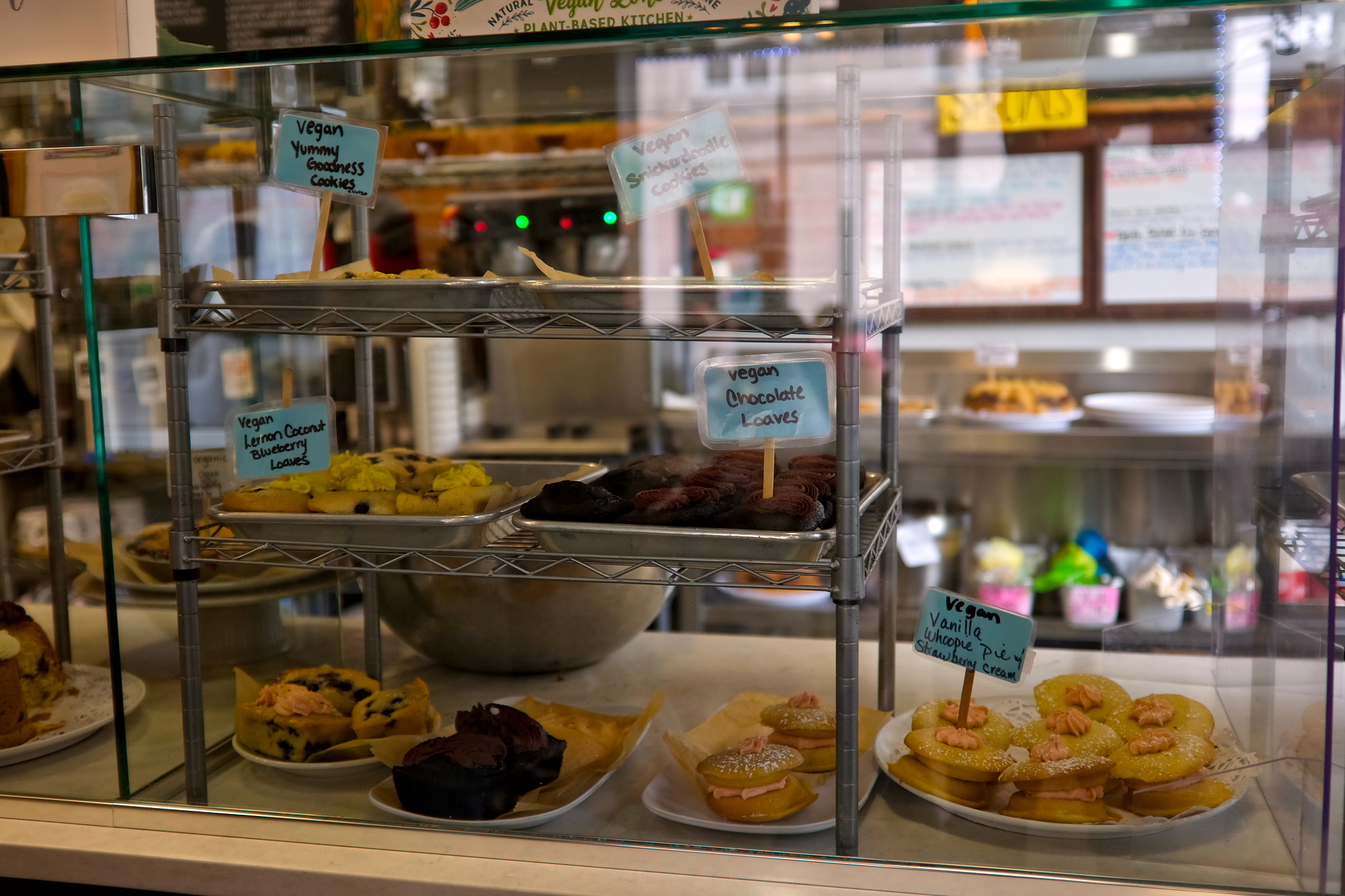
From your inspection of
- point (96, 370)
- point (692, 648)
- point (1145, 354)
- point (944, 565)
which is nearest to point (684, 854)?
point (692, 648)

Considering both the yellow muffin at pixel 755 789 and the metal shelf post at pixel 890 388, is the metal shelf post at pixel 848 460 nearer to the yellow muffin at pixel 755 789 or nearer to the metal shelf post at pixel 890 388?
the yellow muffin at pixel 755 789

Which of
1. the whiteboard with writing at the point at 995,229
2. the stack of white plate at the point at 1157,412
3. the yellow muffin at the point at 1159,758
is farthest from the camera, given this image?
the whiteboard with writing at the point at 995,229

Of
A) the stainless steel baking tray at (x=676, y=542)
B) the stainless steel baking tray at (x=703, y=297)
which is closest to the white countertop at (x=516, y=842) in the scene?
the stainless steel baking tray at (x=676, y=542)

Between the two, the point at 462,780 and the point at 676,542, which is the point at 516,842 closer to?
the point at 462,780

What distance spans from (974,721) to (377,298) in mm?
803

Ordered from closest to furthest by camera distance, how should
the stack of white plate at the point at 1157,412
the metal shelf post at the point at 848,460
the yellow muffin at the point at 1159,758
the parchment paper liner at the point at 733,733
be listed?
the metal shelf post at the point at 848,460
the yellow muffin at the point at 1159,758
the parchment paper liner at the point at 733,733
the stack of white plate at the point at 1157,412

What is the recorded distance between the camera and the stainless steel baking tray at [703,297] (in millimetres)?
1023

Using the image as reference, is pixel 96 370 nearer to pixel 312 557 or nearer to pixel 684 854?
pixel 312 557

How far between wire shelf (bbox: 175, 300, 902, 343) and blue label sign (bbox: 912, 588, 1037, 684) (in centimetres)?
29

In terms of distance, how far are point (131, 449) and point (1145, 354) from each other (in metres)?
2.67

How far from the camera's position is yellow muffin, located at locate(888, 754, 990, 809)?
113 centimetres

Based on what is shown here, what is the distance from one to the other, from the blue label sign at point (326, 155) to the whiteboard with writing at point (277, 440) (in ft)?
0.83

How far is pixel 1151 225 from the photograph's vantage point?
304cm

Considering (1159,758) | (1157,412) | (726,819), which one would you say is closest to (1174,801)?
(1159,758)
